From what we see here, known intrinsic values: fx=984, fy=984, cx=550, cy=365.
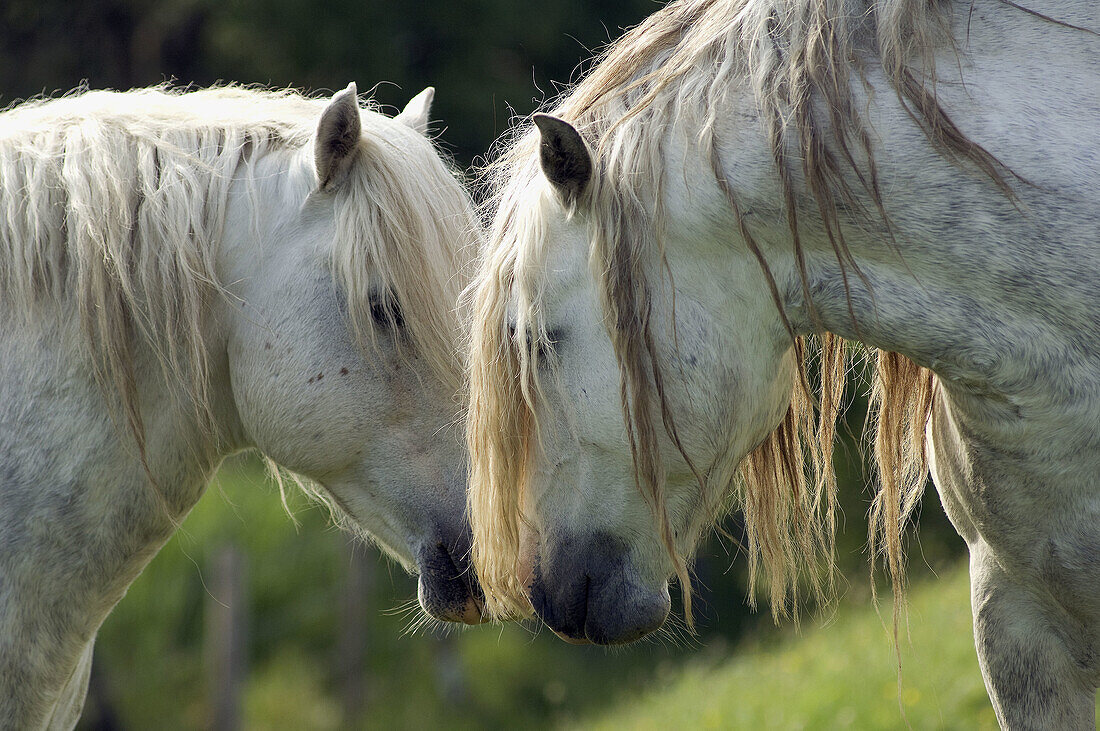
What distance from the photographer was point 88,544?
2139 mm

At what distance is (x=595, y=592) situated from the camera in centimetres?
187

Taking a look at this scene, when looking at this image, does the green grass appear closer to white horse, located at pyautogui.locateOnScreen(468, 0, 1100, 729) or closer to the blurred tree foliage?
white horse, located at pyautogui.locateOnScreen(468, 0, 1100, 729)

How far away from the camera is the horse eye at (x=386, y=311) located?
220 cm

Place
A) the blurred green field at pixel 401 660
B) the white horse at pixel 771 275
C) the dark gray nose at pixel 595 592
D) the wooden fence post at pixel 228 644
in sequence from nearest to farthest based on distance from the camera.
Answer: the white horse at pixel 771 275, the dark gray nose at pixel 595 592, the blurred green field at pixel 401 660, the wooden fence post at pixel 228 644

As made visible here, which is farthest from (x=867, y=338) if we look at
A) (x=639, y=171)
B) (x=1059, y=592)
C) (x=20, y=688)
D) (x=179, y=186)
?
(x=20, y=688)


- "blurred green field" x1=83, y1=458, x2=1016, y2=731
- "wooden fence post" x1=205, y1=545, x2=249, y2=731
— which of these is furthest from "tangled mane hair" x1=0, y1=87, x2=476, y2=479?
"wooden fence post" x1=205, y1=545, x2=249, y2=731

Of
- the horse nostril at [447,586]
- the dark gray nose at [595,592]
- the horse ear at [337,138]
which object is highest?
the horse ear at [337,138]

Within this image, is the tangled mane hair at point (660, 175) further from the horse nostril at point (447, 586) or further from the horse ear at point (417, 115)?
the horse ear at point (417, 115)

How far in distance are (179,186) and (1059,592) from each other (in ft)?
6.44

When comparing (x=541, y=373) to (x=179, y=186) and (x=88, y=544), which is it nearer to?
(x=179, y=186)

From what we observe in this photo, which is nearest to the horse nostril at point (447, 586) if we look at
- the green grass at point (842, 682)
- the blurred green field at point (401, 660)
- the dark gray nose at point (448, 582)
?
the dark gray nose at point (448, 582)

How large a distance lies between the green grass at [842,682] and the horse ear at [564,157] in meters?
2.69

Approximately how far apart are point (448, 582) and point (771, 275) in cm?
107

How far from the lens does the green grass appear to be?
4.57 metres
